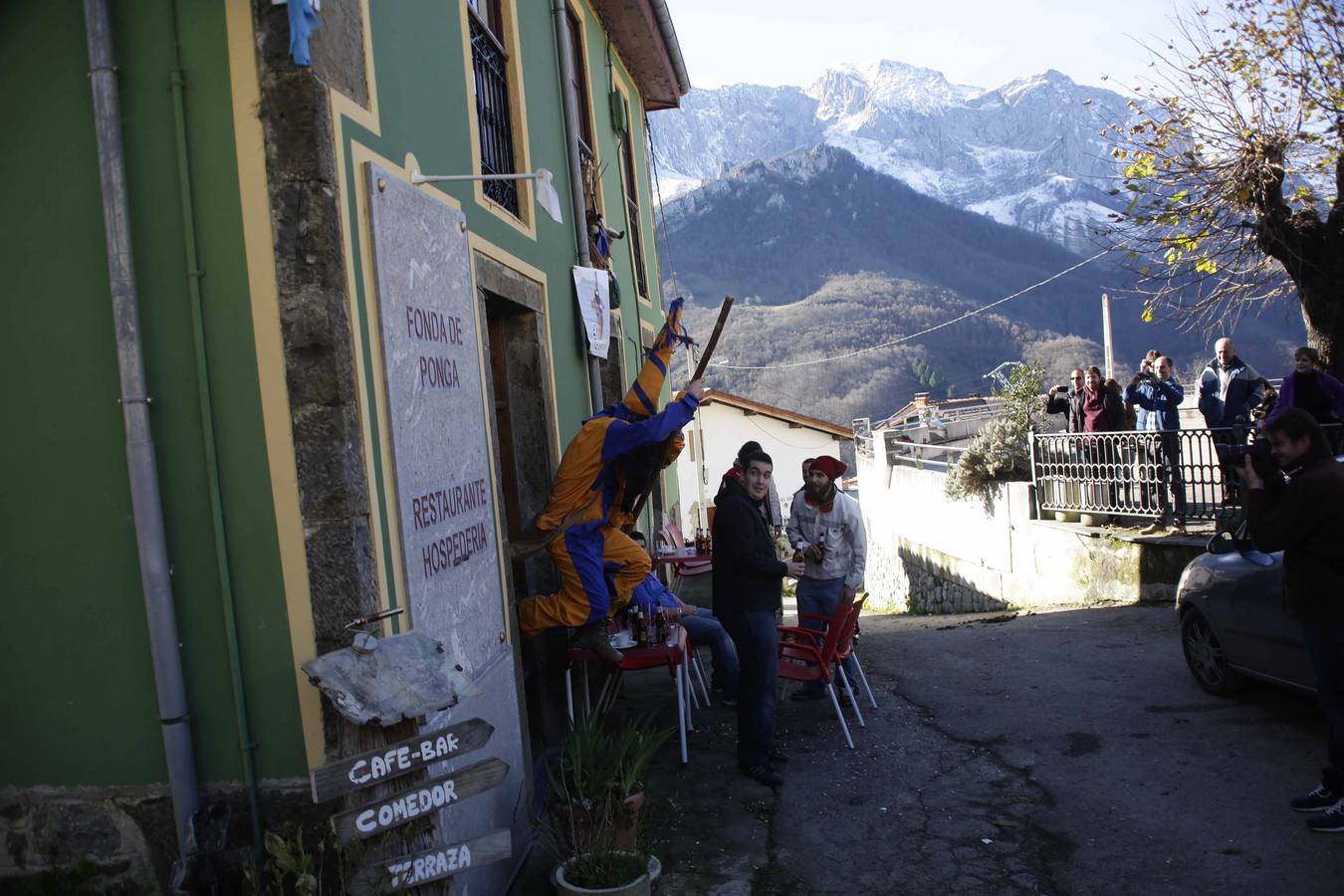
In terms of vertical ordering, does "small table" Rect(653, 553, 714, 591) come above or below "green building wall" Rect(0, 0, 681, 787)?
below

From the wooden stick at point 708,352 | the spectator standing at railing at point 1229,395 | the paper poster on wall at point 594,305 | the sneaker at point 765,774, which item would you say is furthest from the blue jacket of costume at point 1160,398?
the sneaker at point 765,774

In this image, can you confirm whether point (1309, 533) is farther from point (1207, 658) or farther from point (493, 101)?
point (493, 101)

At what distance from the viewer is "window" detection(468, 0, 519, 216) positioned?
19.9 feet

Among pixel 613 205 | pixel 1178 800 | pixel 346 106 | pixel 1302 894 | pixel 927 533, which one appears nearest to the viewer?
pixel 346 106

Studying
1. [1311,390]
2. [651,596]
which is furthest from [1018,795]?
[1311,390]

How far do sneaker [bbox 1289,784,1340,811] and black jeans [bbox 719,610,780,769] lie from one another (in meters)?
2.48

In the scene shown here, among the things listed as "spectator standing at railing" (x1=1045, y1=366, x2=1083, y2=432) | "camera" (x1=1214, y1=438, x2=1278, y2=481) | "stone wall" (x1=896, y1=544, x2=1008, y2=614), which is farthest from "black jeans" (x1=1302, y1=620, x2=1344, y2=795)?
"stone wall" (x1=896, y1=544, x2=1008, y2=614)

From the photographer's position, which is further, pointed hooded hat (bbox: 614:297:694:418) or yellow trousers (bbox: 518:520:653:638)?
pointed hooded hat (bbox: 614:297:694:418)

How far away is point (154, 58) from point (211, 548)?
5.26 feet

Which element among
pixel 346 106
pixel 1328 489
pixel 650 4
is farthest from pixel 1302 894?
pixel 650 4

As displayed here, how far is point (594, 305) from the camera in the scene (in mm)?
8070

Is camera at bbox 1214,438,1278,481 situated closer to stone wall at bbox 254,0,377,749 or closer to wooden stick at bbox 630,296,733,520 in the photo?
wooden stick at bbox 630,296,733,520

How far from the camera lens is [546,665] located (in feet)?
20.5

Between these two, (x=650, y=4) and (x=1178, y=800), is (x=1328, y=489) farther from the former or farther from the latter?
(x=650, y=4)
